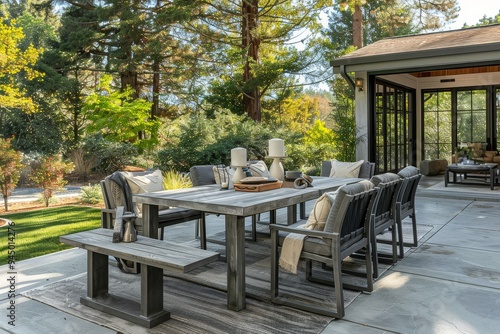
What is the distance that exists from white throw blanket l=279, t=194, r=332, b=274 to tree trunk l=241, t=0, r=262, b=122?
9914 millimetres

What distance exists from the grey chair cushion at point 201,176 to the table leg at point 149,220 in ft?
4.27

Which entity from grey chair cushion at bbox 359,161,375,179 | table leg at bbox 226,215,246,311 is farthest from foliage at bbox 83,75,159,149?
table leg at bbox 226,215,246,311

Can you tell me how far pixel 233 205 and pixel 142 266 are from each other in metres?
0.76

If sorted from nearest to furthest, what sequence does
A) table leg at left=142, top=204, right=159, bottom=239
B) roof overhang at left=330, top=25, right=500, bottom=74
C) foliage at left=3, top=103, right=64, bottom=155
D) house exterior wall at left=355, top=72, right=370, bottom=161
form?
table leg at left=142, top=204, right=159, bottom=239 < roof overhang at left=330, top=25, right=500, bottom=74 < house exterior wall at left=355, top=72, right=370, bottom=161 < foliage at left=3, top=103, right=64, bottom=155

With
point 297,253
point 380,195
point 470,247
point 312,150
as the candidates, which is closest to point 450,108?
point 312,150

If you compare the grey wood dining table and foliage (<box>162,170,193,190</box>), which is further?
foliage (<box>162,170,193,190</box>)

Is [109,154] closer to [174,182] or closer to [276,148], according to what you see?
[174,182]

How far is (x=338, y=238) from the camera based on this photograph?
2.88m

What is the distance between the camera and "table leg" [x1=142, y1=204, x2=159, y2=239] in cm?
368

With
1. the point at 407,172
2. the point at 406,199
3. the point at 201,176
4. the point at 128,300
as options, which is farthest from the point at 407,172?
the point at 128,300

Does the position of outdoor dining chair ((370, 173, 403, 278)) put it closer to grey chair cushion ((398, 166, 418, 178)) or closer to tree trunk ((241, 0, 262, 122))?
grey chair cushion ((398, 166, 418, 178))

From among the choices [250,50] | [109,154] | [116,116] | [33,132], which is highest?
[250,50]

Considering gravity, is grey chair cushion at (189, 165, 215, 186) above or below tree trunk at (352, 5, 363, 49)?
below

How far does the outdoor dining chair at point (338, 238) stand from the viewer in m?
2.88
